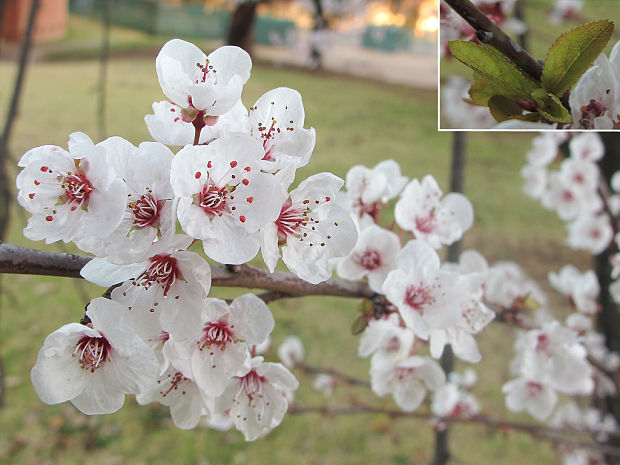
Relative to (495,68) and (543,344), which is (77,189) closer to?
(495,68)

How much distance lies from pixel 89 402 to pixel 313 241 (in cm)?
20

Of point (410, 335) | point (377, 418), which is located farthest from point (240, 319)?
point (377, 418)

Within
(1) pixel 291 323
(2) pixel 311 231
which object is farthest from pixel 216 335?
(1) pixel 291 323

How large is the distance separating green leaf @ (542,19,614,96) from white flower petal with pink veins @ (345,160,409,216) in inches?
10.7

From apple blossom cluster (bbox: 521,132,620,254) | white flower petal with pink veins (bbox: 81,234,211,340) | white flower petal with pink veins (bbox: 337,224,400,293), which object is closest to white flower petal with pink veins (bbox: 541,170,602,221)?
apple blossom cluster (bbox: 521,132,620,254)

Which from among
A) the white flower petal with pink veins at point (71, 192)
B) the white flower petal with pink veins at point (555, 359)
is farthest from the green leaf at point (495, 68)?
the white flower petal with pink veins at point (555, 359)

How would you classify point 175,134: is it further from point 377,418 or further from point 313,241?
point 377,418

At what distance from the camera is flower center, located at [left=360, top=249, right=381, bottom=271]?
541 millimetres

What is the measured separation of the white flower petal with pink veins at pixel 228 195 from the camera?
323 mm

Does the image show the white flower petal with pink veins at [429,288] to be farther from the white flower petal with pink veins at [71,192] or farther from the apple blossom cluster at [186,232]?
the white flower petal with pink veins at [71,192]

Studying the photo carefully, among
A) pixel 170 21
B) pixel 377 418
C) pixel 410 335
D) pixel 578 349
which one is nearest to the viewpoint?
pixel 410 335

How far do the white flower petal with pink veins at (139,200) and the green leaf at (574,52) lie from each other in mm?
232

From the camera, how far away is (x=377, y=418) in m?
1.68

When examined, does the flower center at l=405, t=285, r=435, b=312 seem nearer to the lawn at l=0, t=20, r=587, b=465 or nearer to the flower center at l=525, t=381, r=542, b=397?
the lawn at l=0, t=20, r=587, b=465
